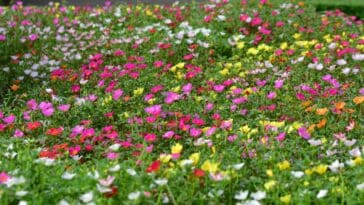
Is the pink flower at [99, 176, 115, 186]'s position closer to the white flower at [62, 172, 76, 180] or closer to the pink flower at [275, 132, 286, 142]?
the white flower at [62, 172, 76, 180]

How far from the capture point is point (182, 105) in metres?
4.68

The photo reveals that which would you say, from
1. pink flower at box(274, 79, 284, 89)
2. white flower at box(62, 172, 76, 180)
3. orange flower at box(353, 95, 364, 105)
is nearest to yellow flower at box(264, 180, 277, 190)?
white flower at box(62, 172, 76, 180)

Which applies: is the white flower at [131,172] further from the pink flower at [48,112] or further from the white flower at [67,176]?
the pink flower at [48,112]

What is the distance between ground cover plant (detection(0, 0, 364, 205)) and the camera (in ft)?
9.47

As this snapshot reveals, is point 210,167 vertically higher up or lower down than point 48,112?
higher up

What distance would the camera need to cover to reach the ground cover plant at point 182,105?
2887 millimetres

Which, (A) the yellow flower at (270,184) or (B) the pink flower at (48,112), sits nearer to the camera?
(A) the yellow flower at (270,184)

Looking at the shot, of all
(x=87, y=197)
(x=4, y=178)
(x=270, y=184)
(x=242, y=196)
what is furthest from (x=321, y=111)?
(x=4, y=178)

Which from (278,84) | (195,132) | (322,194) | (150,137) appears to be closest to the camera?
(322,194)

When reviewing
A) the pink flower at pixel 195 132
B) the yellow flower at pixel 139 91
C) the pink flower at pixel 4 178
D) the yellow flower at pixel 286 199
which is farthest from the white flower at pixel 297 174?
the yellow flower at pixel 139 91

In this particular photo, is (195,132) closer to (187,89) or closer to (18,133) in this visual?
(187,89)

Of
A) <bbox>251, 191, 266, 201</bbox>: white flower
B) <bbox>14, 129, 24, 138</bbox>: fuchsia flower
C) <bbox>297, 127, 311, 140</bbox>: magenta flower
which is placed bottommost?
<bbox>297, 127, 311, 140</bbox>: magenta flower

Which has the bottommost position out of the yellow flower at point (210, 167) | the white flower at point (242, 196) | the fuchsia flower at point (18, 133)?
the fuchsia flower at point (18, 133)

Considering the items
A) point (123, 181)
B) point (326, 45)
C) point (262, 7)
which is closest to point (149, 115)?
point (123, 181)
